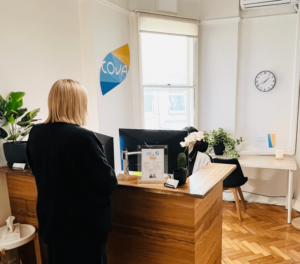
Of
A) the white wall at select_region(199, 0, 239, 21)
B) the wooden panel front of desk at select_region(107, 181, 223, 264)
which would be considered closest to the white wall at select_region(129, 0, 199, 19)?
the white wall at select_region(199, 0, 239, 21)

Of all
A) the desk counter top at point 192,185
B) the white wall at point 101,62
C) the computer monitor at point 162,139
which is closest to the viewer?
the desk counter top at point 192,185

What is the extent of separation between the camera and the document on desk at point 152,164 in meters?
1.57

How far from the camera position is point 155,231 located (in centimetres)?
162

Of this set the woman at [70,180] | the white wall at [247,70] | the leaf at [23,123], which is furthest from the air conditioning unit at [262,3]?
the leaf at [23,123]

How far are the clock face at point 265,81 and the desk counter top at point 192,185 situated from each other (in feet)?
7.25

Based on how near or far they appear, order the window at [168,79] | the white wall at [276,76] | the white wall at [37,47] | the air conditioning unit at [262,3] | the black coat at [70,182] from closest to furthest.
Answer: the black coat at [70,182] → the white wall at [37,47] → the air conditioning unit at [262,3] → the white wall at [276,76] → the window at [168,79]

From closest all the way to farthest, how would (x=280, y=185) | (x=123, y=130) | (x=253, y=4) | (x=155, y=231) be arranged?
(x=155, y=231) < (x=123, y=130) < (x=253, y=4) < (x=280, y=185)

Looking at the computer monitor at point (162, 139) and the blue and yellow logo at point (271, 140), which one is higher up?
the computer monitor at point (162, 139)

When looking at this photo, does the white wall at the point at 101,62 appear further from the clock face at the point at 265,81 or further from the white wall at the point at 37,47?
the clock face at the point at 265,81

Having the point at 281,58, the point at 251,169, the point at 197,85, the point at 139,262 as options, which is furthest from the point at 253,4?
the point at 139,262

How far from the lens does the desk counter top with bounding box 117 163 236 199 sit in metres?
1.45

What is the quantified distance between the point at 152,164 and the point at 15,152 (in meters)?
1.13

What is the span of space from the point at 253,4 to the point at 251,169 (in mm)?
2331

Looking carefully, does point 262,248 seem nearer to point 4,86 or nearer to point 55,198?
point 55,198
